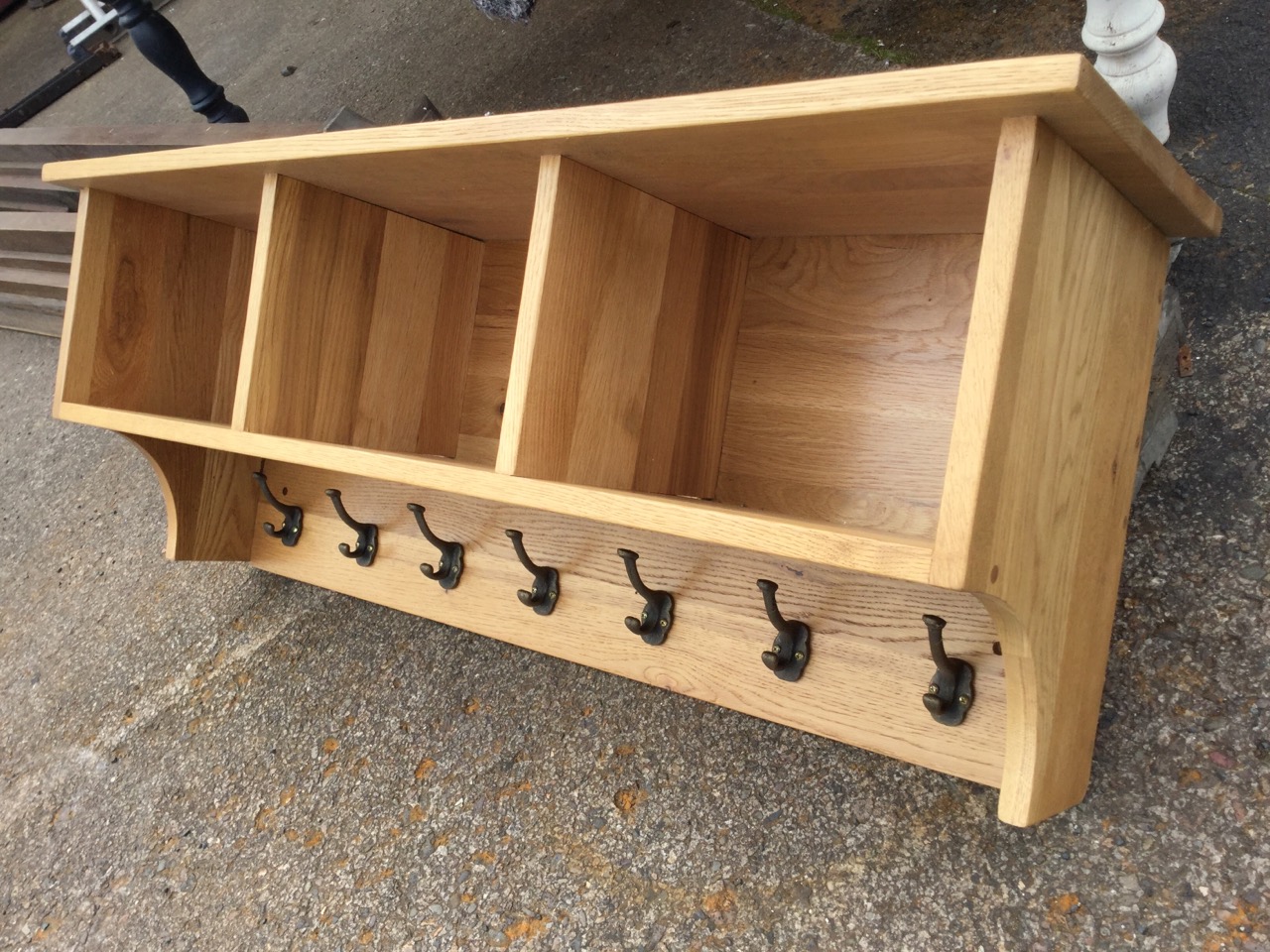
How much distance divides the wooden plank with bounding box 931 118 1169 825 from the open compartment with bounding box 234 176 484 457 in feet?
3.37

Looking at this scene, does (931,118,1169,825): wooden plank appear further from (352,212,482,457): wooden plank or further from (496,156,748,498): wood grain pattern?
(352,212,482,457): wooden plank

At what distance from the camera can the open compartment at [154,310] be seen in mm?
1765

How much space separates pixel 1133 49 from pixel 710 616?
0.91 meters

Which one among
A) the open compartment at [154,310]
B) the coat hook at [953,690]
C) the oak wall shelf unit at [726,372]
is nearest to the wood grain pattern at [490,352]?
the oak wall shelf unit at [726,372]

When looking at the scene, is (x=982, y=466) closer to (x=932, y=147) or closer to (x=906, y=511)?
(x=932, y=147)

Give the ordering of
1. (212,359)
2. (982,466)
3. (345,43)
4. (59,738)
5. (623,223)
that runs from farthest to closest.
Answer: (345,43) → (59,738) → (212,359) → (623,223) → (982,466)

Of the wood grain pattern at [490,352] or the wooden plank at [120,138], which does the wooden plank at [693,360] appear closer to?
the wood grain pattern at [490,352]

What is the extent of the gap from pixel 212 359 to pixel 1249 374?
1793 mm

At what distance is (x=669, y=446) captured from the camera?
136 centimetres

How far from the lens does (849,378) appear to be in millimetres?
1317

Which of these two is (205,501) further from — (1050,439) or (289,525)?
(1050,439)

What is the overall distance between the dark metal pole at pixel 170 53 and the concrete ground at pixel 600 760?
2.52ft

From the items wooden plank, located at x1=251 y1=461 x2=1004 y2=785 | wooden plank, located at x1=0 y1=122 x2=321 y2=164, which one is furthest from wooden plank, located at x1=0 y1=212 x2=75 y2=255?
wooden plank, located at x1=251 y1=461 x2=1004 y2=785

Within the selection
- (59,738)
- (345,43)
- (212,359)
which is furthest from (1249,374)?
(345,43)
